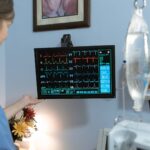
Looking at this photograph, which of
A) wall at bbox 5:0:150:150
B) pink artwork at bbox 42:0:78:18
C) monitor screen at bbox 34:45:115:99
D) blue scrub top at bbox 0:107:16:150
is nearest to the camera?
blue scrub top at bbox 0:107:16:150

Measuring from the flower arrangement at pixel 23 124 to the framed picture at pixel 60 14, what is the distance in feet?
1.58

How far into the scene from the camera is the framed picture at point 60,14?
1776 mm

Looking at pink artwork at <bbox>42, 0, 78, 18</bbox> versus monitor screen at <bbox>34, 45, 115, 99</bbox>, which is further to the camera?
pink artwork at <bbox>42, 0, 78, 18</bbox>

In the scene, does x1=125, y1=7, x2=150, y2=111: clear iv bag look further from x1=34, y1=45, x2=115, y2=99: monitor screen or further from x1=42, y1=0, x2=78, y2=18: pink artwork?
x1=42, y1=0, x2=78, y2=18: pink artwork

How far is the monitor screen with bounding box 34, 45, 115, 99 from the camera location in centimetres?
153

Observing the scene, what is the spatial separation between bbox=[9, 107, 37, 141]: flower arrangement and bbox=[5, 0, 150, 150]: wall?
9cm

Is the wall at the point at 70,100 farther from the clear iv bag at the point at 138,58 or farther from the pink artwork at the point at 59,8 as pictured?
the clear iv bag at the point at 138,58

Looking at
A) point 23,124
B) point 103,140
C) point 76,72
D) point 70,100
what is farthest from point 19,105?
point 103,140

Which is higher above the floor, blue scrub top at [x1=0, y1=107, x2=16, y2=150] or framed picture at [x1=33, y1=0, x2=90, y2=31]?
framed picture at [x1=33, y1=0, x2=90, y2=31]

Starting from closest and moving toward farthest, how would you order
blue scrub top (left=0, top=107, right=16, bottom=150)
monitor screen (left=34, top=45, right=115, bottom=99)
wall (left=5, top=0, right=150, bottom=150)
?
blue scrub top (left=0, top=107, right=16, bottom=150), monitor screen (left=34, top=45, right=115, bottom=99), wall (left=5, top=0, right=150, bottom=150)

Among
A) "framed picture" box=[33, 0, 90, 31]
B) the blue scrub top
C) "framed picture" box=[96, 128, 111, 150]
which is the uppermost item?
"framed picture" box=[33, 0, 90, 31]

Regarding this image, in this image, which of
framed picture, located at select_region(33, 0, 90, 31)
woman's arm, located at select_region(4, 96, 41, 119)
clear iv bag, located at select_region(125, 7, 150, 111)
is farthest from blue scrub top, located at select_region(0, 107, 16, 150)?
framed picture, located at select_region(33, 0, 90, 31)

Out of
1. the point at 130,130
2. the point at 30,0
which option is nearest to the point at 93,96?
the point at 130,130

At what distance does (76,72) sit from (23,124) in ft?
1.40
